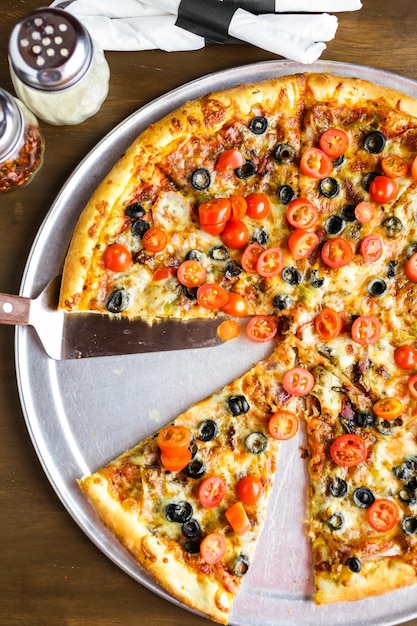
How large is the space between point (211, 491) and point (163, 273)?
4.53ft

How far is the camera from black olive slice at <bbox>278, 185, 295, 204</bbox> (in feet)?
15.4

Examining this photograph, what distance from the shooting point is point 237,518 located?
4418 millimetres

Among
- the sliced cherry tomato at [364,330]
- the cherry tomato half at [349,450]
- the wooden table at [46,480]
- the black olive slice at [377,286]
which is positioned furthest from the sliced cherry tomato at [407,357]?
the wooden table at [46,480]

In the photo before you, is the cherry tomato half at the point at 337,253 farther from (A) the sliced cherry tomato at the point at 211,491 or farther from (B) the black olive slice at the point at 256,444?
(A) the sliced cherry tomato at the point at 211,491

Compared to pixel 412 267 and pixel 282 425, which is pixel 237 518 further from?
pixel 412 267

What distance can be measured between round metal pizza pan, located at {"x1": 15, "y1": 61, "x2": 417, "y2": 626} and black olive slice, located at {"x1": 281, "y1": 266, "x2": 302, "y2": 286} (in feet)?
1.61

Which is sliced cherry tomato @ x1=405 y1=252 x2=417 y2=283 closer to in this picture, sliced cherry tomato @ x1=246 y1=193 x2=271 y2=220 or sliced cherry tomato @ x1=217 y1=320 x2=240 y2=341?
sliced cherry tomato @ x1=246 y1=193 x2=271 y2=220

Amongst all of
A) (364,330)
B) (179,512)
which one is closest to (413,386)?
(364,330)

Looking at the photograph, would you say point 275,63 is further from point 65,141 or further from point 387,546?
point 387,546

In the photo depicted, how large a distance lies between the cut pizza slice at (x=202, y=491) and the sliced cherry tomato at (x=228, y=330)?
0.31 m

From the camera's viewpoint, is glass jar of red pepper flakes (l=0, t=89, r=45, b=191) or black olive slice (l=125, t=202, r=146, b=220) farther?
black olive slice (l=125, t=202, r=146, b=220)

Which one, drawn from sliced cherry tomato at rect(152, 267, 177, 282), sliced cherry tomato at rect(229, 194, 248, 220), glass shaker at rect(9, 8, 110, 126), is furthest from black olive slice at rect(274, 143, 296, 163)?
glass shaker at rect(9, 8, 110, 126)

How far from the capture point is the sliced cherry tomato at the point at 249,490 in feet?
14.7

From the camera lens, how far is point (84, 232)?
14.8 ft
